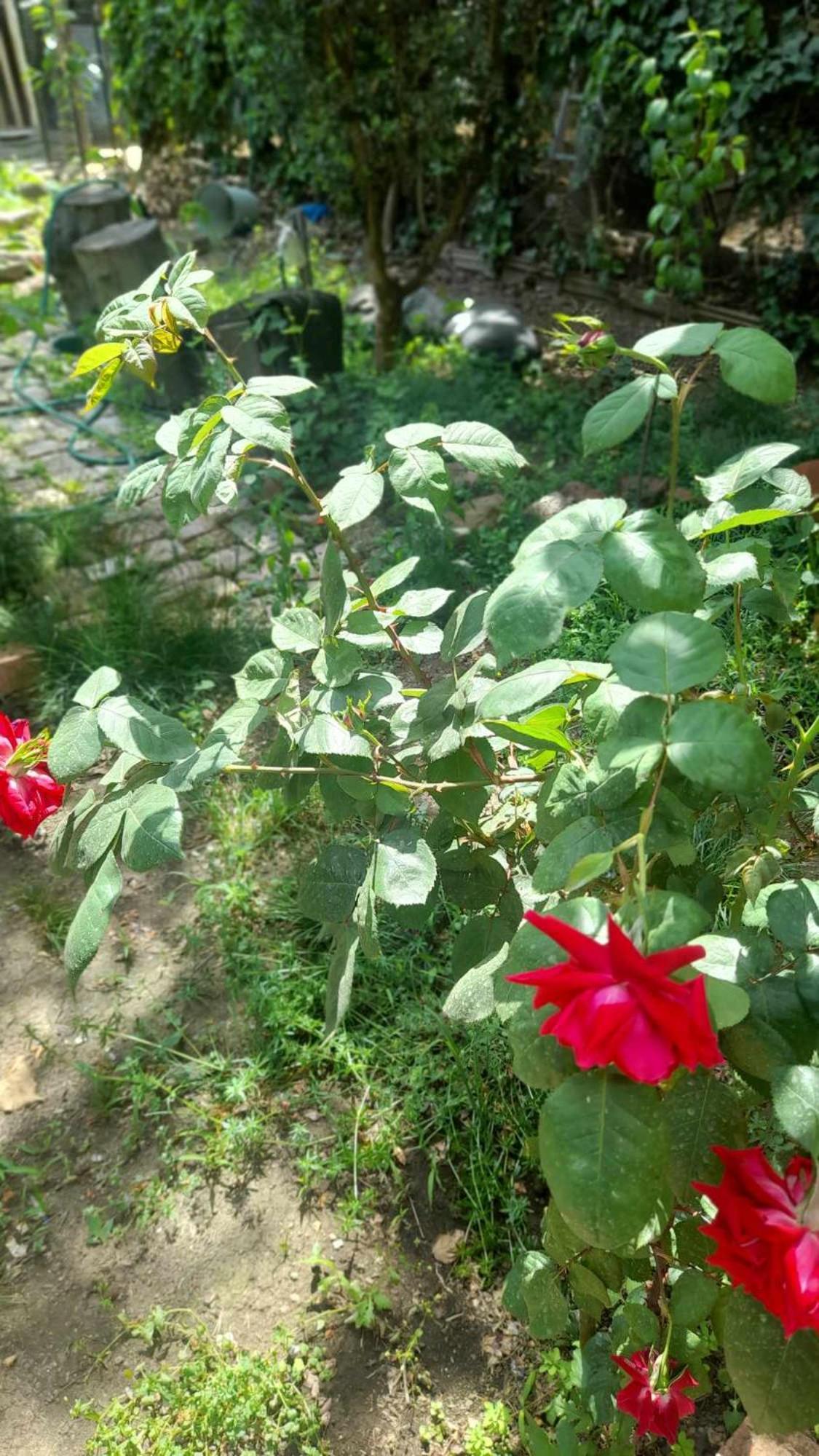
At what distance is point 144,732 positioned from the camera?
1.09 metres

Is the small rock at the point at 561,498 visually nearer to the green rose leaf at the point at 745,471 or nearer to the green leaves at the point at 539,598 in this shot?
A: the green rose leaf at the point at 745,471

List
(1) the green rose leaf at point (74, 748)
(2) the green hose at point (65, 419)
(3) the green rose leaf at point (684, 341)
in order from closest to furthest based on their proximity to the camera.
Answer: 1. (3) the green rose leaf at point (684, 341)
2. (1) the green rose leaf at point (74, 748)
3. (2) the green hose at point (65, 419)

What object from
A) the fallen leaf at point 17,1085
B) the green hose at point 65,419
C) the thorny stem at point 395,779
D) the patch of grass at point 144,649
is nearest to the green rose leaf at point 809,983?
the thorny stem at point 395,779

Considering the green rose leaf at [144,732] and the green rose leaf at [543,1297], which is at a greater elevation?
the green rose leaf at [144,732]

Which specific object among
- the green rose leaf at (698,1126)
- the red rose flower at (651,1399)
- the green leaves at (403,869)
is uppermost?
the green leaves at (403,869)

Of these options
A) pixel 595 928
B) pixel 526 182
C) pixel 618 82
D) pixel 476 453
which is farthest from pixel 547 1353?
pixel 526 182

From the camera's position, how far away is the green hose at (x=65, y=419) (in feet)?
11.9

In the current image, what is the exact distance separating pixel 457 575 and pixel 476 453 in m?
1.44

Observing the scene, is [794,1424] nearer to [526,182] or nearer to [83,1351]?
[83,1351]

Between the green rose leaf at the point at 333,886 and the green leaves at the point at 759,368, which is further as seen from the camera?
the green rose leaf at the point at 333,886

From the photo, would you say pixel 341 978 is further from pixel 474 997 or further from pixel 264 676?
pixel 264 676

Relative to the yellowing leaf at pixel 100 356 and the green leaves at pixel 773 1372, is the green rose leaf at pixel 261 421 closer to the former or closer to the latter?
the yellowing leaf at pixel 100 356

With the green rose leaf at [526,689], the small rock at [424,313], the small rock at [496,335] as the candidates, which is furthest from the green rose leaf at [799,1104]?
the small rock at [424,313]

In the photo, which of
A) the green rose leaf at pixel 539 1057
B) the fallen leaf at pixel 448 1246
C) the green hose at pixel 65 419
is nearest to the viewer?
the green rose leaf at pixel 539 1057
